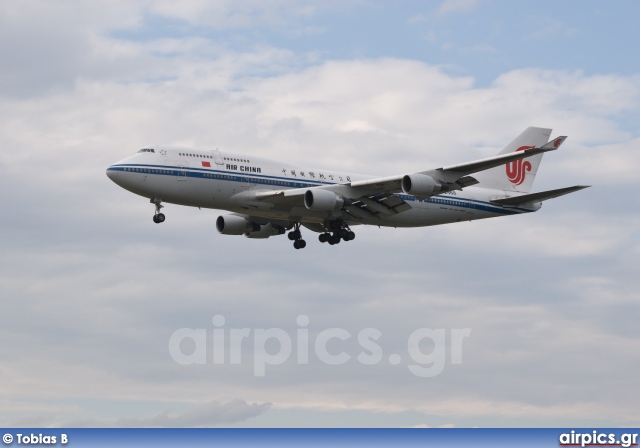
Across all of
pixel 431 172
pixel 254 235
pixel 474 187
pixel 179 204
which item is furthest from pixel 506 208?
pixel 179 204

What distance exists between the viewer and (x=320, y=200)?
192 ft

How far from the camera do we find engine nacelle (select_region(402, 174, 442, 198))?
188 feet

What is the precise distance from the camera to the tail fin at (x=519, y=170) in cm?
7112

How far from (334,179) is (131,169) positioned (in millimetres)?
13415

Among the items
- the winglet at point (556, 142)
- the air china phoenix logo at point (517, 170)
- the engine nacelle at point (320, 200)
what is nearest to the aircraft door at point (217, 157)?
the engine nacelle at point (320, 200)

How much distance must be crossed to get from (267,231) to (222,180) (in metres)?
9.94

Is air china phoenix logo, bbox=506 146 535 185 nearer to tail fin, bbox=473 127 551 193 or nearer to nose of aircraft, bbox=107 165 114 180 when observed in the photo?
tail fin, bbox=473 127 551 193

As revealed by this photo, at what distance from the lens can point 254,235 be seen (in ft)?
224

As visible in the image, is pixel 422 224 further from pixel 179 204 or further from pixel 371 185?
pixel 179 204

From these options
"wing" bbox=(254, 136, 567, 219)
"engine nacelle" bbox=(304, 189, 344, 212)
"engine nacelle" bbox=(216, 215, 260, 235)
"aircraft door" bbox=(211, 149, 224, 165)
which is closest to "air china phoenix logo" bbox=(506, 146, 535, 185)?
"wing" bbox=(254, 136, 567, 219)

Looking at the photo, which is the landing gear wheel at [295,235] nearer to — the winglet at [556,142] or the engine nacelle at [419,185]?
the engine nacelle at [419,185]

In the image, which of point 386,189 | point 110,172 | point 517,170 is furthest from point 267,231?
point 517,170

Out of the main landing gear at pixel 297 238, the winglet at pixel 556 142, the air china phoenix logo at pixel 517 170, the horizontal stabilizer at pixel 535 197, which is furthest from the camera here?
the air china phoenix logo at pixel 517 170

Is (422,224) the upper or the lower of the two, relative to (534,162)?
lower
